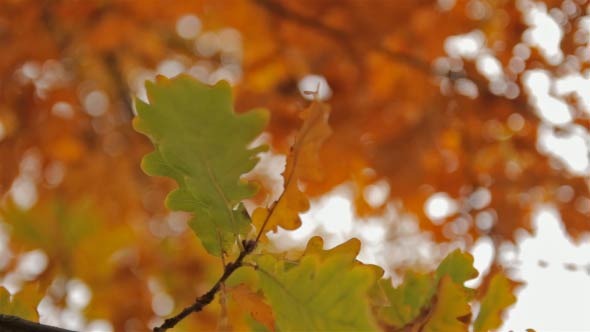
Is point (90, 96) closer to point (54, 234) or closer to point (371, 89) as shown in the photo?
point (54, 234)

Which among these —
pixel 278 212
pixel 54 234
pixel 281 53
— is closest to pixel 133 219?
pixel 54 234

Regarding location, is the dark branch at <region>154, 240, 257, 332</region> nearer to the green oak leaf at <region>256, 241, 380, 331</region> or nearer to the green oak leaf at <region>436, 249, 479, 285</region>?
the green oak leaf at <region>256, 241, 380, 331</region>

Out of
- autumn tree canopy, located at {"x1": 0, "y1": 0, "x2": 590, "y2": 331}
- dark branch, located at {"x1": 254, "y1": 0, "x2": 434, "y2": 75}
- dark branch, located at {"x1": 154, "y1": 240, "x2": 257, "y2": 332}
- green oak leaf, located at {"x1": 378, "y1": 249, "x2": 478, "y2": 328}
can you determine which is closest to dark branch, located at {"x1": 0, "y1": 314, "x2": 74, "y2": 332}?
dark branch, located at {"x1": 154, "y1": 240, "x2": 257, "y2": 332}

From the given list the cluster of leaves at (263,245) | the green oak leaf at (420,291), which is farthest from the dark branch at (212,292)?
the green oak leaf at (420,291)

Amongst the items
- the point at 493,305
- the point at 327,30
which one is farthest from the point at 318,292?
the point at 327,30

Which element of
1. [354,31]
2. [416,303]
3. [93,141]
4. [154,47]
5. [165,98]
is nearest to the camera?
[165,98]

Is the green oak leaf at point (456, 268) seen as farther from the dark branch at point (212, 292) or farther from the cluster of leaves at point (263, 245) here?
the dark branch at point (212, 292)
